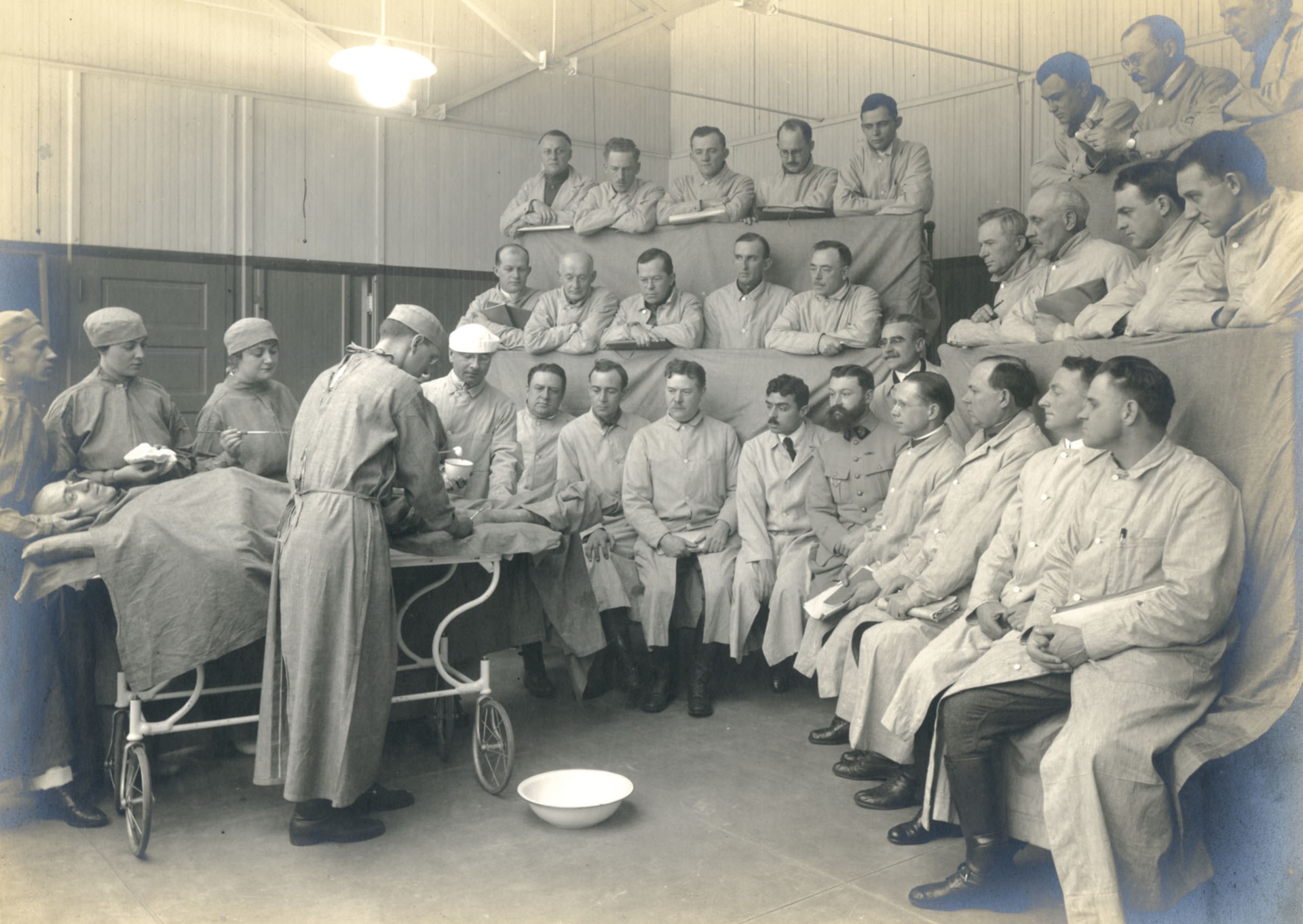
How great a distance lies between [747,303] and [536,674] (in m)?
2.67

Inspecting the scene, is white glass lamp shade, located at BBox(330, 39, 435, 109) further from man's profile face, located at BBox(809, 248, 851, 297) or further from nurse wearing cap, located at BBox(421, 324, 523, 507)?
man's profile face, located at BBox(809, 248, 851, 297)

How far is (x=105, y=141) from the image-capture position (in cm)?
927

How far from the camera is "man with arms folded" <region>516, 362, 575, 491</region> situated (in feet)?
19.4

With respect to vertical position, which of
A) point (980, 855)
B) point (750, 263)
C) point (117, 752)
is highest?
point (750, 263)

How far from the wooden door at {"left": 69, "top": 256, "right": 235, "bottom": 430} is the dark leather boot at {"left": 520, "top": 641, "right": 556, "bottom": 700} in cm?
584

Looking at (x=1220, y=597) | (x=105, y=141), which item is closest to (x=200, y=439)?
(x=1220, y=597)

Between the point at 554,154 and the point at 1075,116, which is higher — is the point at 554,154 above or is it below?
above

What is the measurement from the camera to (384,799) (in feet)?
12.6

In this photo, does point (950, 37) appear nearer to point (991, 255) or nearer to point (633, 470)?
point (991, 255)

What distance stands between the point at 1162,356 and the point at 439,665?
2.90 metres

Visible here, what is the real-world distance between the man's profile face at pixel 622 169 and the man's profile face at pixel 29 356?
4.47m

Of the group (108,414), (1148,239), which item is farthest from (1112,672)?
(108,414)

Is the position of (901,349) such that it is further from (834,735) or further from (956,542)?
(834,735)

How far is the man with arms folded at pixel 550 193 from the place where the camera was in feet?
25.7
